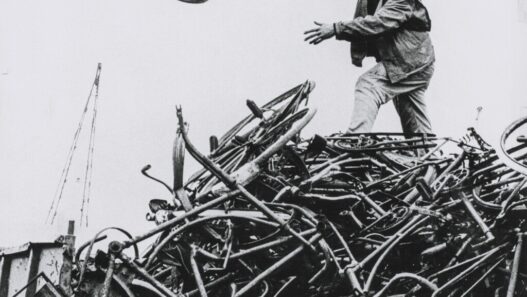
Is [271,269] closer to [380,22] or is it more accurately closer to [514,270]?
[514,270]

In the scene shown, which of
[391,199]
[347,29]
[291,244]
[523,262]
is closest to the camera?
[523,262]

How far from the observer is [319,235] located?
258 centimetres

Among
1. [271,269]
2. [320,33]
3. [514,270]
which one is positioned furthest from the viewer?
[320,33]

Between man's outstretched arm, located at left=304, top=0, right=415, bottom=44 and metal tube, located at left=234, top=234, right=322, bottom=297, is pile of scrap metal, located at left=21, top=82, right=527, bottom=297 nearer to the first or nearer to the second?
metal tube, located at left=234, top=234, right=322, bottom=297

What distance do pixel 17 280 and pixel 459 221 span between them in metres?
1.94

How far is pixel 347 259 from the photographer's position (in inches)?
110

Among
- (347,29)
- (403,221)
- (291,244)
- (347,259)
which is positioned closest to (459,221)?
(403,221)

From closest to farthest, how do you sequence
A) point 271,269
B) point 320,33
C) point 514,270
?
point 514,270 < point 271,269 < point 320,33

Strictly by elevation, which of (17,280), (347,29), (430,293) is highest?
(347,29)

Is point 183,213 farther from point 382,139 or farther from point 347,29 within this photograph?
point 347,29

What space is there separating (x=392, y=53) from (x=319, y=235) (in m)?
2.86

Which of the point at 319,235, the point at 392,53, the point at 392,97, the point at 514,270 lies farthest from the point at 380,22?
the point at 514,270

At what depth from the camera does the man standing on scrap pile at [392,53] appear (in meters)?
4.94

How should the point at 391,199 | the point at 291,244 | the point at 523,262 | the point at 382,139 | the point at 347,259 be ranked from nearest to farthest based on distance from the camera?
the point at 523,262 → the point at 291,244 → the point at 347,259 → the point at 391,199 → the point at 382,139
